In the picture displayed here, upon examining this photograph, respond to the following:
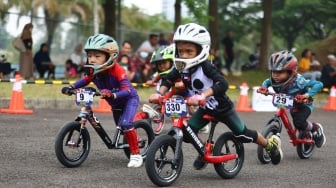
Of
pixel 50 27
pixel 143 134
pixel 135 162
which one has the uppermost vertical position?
pixel 50 27

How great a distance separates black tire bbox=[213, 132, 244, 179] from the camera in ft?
26.6

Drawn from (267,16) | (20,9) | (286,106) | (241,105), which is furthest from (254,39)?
(286,106)

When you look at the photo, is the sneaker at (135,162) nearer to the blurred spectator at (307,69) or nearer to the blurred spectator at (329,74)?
the blurred spectator at (329,74)

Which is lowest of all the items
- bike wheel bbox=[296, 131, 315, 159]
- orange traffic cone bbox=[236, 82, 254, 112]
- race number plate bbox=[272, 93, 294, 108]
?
orange traffic cone bbox=[236, 82, 254, 112]

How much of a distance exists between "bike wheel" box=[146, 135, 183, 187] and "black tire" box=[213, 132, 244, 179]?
65cm

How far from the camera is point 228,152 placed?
8.27 meters

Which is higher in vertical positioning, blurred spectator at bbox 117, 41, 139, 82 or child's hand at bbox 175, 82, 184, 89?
child's hand at bbox 175, 82, 184, 89

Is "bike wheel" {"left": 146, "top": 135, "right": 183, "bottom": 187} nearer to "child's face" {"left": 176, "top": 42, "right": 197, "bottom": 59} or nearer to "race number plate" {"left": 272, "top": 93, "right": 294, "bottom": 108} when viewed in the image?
"child's face" {"left": 176, "top": 42, "right": 197, "bottom": 59}

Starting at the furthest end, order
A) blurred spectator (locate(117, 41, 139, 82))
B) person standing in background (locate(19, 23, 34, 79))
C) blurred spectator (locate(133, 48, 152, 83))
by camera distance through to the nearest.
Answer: person standing in background (locate(19, 23, 34, 79))
blurred spectator (locate(133, 48, 152, 83))
blurred spectator (locate(117, 41, 139, 82))

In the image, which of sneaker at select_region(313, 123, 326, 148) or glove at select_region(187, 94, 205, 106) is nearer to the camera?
glove at select_region(187, 94, 205, 106)

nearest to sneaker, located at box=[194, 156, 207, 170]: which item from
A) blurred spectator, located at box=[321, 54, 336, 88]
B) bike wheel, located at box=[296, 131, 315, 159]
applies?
bike wheel, located at box=[296, 131, 315, 159]

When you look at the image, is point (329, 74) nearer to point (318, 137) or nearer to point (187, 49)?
point (318, 137)

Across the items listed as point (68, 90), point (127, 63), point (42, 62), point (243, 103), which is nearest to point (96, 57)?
point (68, 90)

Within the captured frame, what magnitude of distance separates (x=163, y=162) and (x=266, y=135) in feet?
7.74
